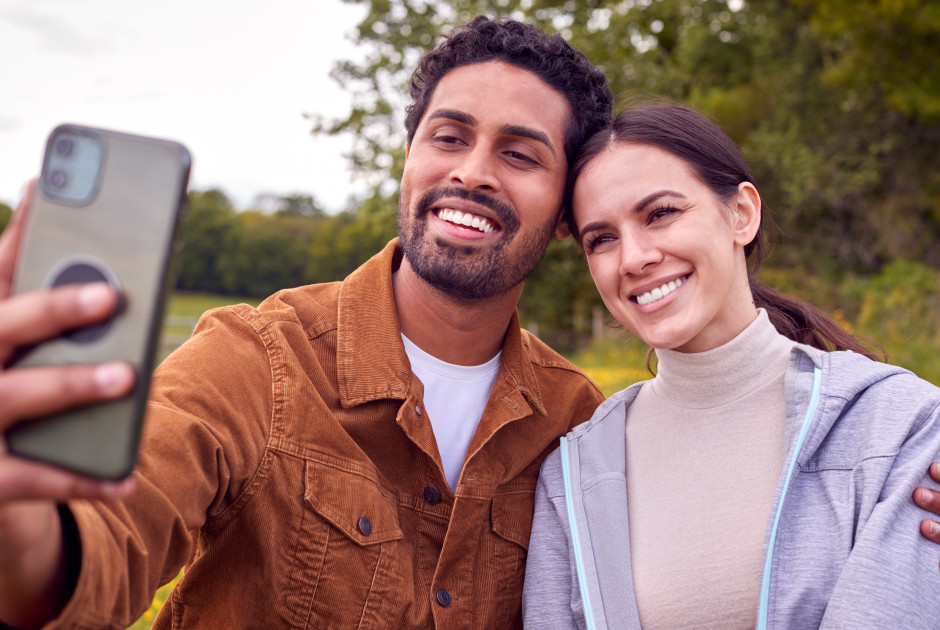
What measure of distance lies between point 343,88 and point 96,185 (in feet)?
68.5

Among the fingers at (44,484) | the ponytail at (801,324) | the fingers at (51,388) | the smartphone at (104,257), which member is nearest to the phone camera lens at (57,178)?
the smartphone at (104,257)

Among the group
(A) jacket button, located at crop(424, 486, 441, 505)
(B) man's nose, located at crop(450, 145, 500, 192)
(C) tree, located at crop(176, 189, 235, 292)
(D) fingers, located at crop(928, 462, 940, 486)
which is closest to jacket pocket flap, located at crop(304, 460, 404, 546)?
(A) jacket button, located at crop(424, 486, 441, 505)

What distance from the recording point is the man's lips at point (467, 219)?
9.49ft

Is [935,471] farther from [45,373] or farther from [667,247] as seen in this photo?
[45,373]

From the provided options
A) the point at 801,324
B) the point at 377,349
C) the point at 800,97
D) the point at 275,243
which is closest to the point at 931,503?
the point at 801,324

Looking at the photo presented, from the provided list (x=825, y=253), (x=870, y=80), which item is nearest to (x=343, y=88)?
(x=870, y=80)

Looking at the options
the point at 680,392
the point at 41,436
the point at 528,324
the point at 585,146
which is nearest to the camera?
the point at 41,436

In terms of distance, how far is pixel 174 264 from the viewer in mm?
1140

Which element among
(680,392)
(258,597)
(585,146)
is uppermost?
(585,146)

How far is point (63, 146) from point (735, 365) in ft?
6.97

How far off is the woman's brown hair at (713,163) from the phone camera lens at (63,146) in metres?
1.97

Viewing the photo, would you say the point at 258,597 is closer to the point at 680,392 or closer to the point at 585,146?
the point at 680,392

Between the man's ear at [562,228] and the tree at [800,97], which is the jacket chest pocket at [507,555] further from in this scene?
the tree at [800,97]

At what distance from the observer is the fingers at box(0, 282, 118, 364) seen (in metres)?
1.03
